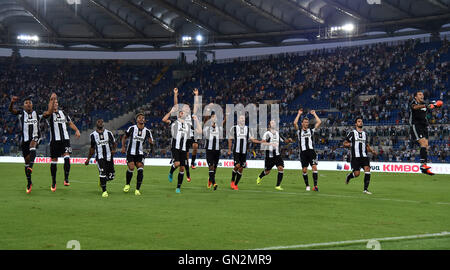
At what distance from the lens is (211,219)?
10.9 meters

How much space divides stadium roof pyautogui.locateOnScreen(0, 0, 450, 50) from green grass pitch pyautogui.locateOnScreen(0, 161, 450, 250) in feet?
116

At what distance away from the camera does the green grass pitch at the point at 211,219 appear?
8.21 metres

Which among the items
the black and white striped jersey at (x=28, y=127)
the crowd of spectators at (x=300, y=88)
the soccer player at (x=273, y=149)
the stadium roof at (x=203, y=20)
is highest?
the stadium roof at (x=203, y=20)

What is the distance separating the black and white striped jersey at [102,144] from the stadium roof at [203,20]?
3463cm

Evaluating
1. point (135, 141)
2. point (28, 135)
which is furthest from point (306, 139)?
point (28, 135)

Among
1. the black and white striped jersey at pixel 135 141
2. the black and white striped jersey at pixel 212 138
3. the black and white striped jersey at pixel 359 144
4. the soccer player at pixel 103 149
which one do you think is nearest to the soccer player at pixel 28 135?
the soccer player at pixel 103 149

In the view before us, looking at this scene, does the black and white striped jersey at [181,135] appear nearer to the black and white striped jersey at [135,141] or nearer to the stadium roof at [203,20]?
the black and white striped jersey at [135,141]

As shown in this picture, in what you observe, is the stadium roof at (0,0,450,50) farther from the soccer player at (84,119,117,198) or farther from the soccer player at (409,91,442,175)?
the soccer player at (84,119,117,198)

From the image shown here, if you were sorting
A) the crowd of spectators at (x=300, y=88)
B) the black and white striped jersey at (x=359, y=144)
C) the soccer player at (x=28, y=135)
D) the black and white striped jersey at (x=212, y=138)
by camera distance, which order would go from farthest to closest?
the crowd of spectators at (x=300, y=88) < the black and white striped jersey at (x=212, y=138) < the black and white striped jersey at (x=359, y=144) < the soccer player at (x=28, y=135)

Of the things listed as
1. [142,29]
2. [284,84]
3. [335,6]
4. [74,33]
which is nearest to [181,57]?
[142,29]

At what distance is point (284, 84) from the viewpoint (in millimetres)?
54688

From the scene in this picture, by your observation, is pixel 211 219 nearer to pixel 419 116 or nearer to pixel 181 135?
pixel 181 135
